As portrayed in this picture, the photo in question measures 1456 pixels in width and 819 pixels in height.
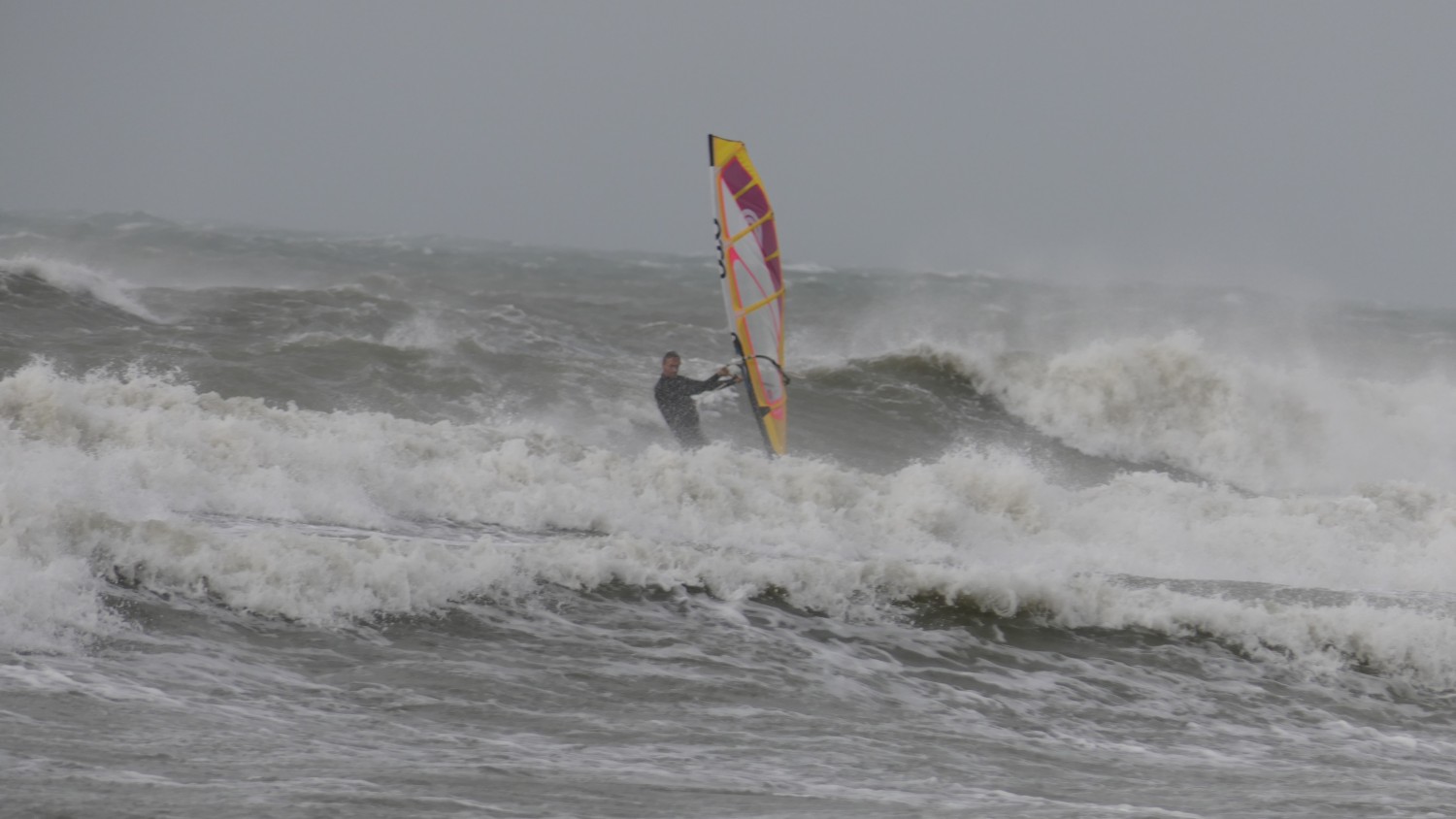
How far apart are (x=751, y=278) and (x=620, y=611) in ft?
16.0

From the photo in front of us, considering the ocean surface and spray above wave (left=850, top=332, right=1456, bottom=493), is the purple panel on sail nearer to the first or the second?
the ocean surface

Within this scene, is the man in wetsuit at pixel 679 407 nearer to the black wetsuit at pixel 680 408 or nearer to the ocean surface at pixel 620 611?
the black wetsuit at pixel 680 408

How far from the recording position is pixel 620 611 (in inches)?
277

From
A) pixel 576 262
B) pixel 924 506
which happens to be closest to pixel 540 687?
pixel 924 506

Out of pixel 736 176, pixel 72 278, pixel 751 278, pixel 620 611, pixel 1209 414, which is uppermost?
pixel 736 176

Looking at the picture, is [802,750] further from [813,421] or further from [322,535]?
[813,421]

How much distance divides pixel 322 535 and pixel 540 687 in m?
2.18

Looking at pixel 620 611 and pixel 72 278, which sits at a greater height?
pixel 72 278

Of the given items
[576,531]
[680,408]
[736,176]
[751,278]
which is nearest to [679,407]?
[680,408]

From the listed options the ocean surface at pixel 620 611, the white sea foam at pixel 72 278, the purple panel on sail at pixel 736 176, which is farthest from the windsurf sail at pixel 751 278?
the white sea foam at pixel 72 278

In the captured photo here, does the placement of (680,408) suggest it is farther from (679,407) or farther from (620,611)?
(620,611)

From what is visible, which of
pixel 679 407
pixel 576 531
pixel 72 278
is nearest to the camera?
pixel 576 531

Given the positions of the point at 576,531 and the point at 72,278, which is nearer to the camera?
the point at 576,531

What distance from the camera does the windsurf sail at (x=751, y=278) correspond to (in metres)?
11.1
